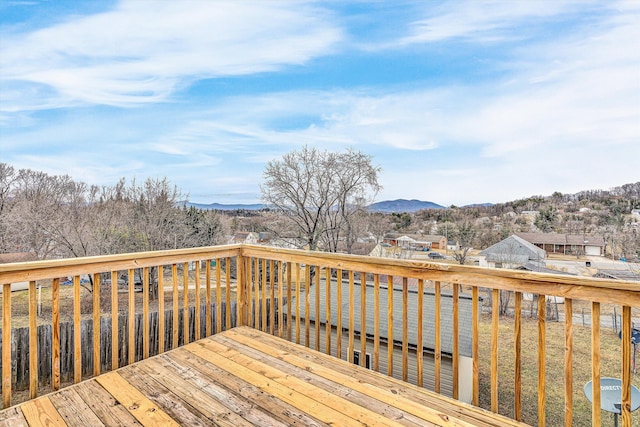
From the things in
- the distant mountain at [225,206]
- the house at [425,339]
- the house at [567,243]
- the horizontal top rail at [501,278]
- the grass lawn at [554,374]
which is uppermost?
the distant mountain at [225,206]

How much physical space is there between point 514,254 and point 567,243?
1.36m

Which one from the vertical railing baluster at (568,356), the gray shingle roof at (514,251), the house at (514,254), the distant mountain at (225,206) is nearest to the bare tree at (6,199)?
the distant mountain at (225,206)

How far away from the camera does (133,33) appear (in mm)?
6902

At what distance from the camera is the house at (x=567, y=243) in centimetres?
822

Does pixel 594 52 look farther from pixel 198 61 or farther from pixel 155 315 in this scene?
pixel 155 315

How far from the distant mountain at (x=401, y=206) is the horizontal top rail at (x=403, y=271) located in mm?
10021

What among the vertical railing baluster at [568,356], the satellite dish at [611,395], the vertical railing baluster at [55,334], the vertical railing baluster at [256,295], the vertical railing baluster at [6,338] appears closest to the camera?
the vertical railing baluster at [568,356]

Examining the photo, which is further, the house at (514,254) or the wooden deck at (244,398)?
the house at (514,254)

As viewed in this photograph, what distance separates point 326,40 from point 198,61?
3.50m

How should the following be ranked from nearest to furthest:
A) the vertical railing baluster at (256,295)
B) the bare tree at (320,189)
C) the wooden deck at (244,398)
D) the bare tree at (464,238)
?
the wooden deck at (244,398) < the vertical railing baluster at (256,295) < the bare tree at (464,238) < the bare tree at (320,189)

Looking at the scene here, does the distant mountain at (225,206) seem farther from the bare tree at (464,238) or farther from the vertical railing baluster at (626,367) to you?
the vertical railing baluster at (626,367)

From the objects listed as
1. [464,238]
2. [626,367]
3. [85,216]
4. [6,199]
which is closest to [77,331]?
[626,367]

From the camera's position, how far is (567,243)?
8.75 m

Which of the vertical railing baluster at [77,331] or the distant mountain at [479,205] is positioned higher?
the distant mountain at [479,205]
